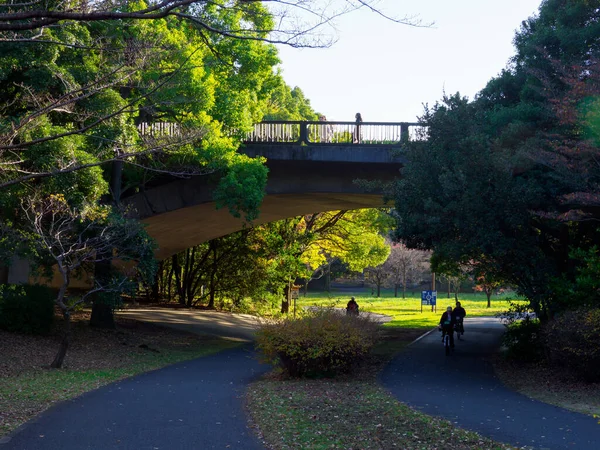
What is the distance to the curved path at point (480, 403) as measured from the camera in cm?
927

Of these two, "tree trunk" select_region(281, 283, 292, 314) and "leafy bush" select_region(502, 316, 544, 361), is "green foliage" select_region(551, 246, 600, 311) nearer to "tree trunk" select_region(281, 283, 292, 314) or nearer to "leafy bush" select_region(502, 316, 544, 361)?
"leafy bush" select_region(502, 316, 544, 361)

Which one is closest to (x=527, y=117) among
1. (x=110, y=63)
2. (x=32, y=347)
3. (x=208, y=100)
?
(x=208, y=100)

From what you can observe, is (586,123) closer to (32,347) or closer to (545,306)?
(545,306)

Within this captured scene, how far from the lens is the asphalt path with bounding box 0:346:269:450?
8.84 metres

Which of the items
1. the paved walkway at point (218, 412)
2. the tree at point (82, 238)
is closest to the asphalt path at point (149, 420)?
the paved walkway at point (218, 412)

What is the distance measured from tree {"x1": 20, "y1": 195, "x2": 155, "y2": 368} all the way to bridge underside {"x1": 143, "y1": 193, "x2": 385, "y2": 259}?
24.0 feet

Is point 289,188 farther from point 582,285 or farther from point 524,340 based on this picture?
point 582,285

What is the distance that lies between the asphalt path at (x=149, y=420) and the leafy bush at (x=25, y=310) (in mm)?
7532

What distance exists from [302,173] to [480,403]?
18.3 metres

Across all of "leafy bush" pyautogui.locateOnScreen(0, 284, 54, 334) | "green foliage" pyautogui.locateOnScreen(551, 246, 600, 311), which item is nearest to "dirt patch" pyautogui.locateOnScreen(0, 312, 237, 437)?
"leafy bush" pyautogui.locateOnScreen(0, 284, 54, 334)

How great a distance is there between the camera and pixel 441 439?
8.84m

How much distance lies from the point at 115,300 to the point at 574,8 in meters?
14.7

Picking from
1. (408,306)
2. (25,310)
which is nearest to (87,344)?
(25,310)

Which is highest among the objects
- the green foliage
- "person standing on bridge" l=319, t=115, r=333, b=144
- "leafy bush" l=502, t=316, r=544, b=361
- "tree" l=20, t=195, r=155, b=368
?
"person standing on bridge" l=319, t=115, r=333, b=144
